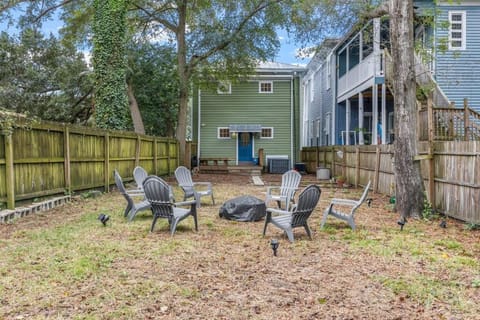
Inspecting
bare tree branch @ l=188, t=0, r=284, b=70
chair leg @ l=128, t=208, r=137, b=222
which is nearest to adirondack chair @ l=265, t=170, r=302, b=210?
Answer: chair leg @ l=128, t=208, r=137, b=222

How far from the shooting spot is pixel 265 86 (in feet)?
78.7

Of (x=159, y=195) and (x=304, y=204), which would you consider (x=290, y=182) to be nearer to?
(x=304, y=204)

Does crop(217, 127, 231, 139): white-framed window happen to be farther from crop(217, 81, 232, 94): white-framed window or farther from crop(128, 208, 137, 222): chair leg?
crop(128, 208, 137, 222): chair leg

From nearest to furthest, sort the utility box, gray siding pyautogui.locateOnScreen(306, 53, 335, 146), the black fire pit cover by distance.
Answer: the black fire pit cover
gray siding pyautogui.locateOnScreen(306, 53, 335, 146)
the utility box

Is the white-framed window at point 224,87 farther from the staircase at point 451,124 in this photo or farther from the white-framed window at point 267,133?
the staircase at point 451,124

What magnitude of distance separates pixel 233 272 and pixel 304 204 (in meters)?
1.82

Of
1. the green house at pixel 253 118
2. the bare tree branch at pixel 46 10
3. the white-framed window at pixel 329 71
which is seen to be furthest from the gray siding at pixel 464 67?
the bare tree branch at pixel 46 10

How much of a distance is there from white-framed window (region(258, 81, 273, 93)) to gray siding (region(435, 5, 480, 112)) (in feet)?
34.8

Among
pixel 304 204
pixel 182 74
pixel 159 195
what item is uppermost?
pixel 182 74

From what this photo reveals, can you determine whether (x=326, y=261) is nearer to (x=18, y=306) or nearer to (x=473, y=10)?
(x=18, y=306)

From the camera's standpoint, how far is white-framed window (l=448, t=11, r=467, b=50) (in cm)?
1484

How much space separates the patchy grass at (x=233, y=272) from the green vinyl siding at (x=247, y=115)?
54.9 feet

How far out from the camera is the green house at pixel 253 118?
23750 mm

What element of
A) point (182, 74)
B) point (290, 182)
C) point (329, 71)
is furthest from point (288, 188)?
point (329, 71)
